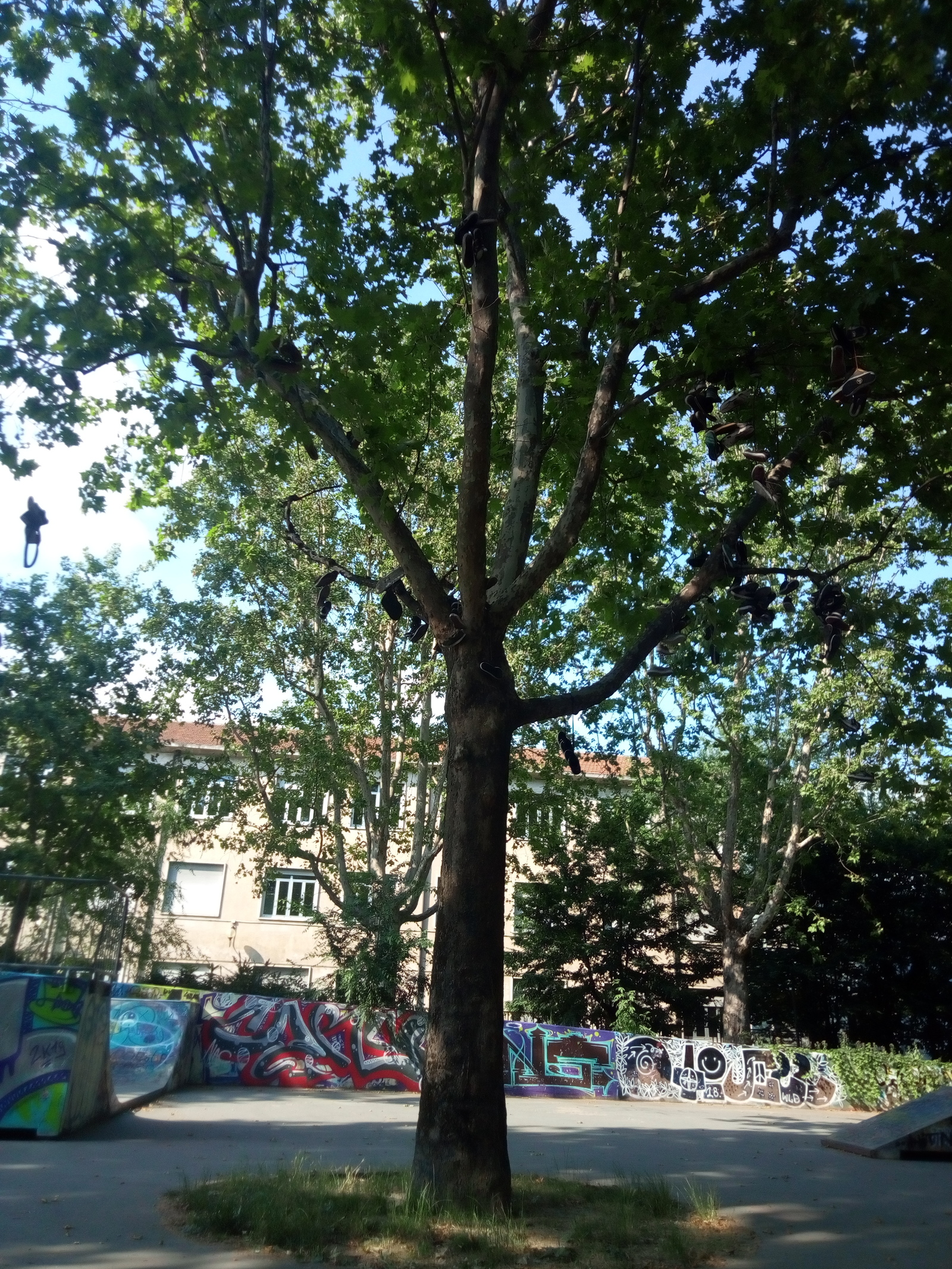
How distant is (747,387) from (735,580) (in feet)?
5.62

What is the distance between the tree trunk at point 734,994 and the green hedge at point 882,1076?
2324 millimetres

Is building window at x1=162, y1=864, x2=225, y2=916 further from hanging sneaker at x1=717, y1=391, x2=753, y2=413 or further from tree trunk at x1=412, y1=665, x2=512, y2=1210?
hanging sneaker at x1=717, y1=391, x2=753, y2=413

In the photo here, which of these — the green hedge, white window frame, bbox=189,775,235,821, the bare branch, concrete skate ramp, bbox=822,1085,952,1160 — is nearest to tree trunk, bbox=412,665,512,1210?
the bare branch

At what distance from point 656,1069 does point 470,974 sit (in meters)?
18.4

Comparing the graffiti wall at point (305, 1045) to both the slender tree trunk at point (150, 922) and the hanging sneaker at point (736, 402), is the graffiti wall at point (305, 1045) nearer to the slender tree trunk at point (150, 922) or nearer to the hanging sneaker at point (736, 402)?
the slender tree trunk at point (150, 922)

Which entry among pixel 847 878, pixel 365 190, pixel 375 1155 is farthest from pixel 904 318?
Result: pixel 847 878

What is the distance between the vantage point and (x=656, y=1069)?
74.6ft

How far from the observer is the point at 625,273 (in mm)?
8719

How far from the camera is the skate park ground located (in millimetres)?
5730

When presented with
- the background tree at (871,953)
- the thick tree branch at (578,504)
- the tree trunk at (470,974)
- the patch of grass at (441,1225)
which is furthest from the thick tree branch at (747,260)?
the background tree at (871,953)

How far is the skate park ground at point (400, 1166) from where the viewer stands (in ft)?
18.8

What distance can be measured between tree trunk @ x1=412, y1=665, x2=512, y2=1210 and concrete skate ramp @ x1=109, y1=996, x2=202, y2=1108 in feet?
38.9

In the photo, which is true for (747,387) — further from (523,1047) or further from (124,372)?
(523,1047)

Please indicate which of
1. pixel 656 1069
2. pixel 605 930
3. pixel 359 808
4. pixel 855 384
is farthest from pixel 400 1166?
pixel 605 930
